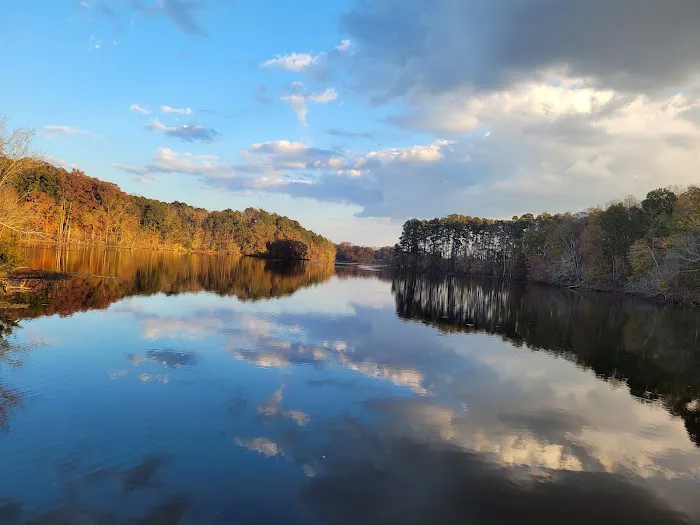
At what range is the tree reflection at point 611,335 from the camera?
1315 cm

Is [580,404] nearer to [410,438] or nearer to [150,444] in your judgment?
[410,438]

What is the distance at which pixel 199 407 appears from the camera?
8.55m

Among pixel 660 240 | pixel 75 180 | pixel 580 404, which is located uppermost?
pixel 75 180

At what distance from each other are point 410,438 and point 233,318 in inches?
542

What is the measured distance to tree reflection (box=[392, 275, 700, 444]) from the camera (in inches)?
518

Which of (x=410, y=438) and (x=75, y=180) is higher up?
(x=75, y=180)

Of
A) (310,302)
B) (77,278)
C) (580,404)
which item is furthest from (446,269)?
(580,404)

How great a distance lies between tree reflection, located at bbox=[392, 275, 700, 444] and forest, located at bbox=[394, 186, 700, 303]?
22.0 feet

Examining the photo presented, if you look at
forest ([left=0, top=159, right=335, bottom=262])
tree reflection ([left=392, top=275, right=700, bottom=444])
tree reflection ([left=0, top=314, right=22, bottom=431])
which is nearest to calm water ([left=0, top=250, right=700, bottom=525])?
tree reflection ([left=0, top=314, right=22, bottom=431])

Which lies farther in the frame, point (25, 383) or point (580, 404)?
point (580, 404)

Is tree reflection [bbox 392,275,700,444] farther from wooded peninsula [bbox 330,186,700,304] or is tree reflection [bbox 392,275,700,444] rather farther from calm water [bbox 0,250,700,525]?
wooded peninsula [bbox 330,186,700,304]

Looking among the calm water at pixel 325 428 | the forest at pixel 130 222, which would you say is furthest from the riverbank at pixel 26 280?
the calm water at pixel 325 428

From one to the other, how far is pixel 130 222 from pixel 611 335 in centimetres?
10583

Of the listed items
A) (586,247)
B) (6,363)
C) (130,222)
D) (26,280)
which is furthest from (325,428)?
(130,222)
